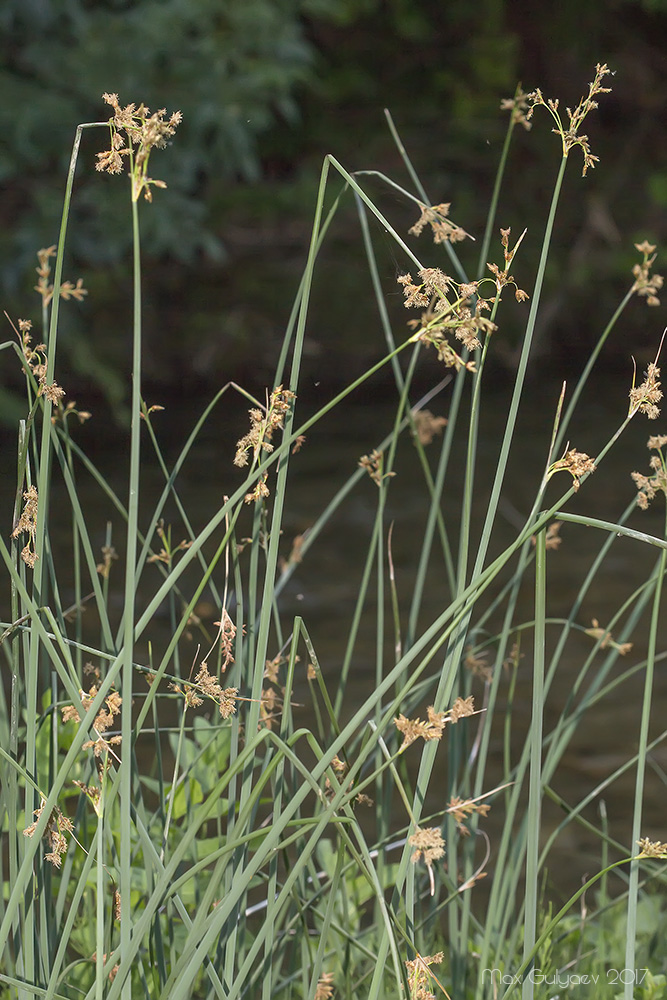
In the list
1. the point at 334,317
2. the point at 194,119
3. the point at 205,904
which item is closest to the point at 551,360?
the point at 334,317

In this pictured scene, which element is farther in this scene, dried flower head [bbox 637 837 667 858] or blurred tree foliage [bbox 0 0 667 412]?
blurred tree foliage [bbox 0 0 667 412]

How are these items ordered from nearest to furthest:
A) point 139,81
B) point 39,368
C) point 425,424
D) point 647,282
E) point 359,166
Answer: point 39,368 → point 647,282 → point 425,424 → point 139,81 → point 359,166

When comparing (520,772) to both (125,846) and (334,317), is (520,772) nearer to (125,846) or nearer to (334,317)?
(125,846)

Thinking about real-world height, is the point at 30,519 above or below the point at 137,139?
below

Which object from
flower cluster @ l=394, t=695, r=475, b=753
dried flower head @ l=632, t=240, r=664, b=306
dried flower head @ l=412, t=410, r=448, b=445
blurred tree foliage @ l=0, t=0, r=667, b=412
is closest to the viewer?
flower cluster @ l=394, t=695, r=475, b=753

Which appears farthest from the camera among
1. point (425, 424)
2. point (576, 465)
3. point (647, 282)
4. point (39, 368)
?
point (425, 424)

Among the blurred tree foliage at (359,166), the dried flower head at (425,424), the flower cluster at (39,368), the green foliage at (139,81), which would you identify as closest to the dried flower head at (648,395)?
the flower cluster at (39,368)

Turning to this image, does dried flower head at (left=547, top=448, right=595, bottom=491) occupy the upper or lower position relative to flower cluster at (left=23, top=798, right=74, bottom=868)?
upper

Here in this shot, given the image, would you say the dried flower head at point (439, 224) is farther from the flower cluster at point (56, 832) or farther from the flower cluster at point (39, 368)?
the flower cluster at point (56, 832)

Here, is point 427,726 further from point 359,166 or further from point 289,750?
point 359,166

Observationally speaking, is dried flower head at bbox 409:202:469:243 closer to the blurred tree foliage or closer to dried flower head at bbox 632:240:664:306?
dried flower head at bbox 632:240:664:306

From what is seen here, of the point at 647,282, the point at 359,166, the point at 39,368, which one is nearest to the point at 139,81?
the point at 359,166

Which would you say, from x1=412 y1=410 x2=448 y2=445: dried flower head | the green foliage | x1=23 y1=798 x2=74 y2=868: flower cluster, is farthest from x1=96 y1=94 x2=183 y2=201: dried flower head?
the green foliage

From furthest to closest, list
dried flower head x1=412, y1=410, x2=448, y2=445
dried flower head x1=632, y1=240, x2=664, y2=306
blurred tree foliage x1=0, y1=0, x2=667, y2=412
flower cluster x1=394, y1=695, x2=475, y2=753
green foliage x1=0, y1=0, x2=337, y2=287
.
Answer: blurred tree foliage x1=0, y1=0, x2=667, y2=412 → green foliage x1=0, y1=0, x2=337, y2=287 → dried flower head x1=412, y1=410, x2=448, y2=445 → dried flower head x1=632, y1=240, x2=664, y2=306 → flower cluster x1=394, y1=695, x2=475, y2=753
